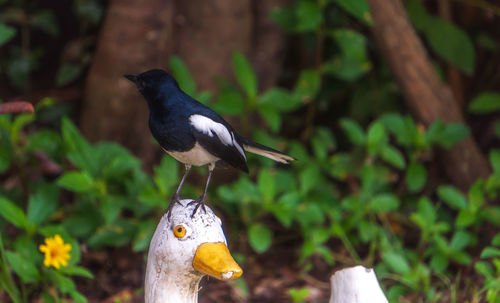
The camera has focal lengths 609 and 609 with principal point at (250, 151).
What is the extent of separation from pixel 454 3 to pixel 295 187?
1.40 m

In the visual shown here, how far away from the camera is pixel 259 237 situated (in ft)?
7.79

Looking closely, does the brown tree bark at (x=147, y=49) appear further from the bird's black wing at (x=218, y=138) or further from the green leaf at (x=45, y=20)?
the bird's black wing at (x=218, y=138)

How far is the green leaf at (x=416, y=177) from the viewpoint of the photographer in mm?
2574

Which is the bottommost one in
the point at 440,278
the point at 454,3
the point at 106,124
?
the point at 440,278

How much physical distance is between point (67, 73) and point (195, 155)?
1640mm

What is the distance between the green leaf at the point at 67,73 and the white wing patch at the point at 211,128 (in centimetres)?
162

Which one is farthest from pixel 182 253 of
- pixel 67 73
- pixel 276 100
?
pixel 67 73

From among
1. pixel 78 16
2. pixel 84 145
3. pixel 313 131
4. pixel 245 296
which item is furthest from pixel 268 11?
pixel 245 296

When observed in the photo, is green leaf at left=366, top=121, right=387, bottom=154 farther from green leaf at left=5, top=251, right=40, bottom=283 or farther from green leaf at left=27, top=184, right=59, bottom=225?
green leaf at left=5, top=251, right=40, bottom=283

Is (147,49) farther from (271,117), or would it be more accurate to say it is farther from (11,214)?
(11,214)

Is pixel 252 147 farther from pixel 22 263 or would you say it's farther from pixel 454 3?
pixel 454 3

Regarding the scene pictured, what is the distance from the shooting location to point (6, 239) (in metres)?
2.17

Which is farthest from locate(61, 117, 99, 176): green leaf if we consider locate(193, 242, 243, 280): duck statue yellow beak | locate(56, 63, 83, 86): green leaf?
locate(193, 242, 243, 280): duck statue yellow beak

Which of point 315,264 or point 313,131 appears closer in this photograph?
point 315,264
